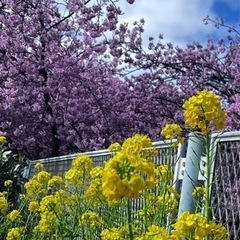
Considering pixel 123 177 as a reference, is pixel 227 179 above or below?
above

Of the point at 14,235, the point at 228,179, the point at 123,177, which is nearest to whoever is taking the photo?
the point at 123,177

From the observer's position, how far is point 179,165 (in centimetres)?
450

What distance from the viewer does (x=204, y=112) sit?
2596 mm

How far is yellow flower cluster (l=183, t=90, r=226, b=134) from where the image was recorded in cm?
258

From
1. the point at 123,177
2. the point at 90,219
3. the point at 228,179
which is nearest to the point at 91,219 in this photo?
the point at 90,219

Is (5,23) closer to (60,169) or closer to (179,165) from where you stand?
(60,169)

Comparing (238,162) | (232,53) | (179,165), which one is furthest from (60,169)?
(232,53)

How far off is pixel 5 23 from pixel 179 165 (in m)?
7.38

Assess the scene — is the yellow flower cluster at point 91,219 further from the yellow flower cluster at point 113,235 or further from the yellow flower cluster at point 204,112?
the yellow flower cluster at point 204,112

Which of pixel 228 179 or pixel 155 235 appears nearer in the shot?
pixel 155 235

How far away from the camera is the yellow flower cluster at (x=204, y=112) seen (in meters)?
2.58

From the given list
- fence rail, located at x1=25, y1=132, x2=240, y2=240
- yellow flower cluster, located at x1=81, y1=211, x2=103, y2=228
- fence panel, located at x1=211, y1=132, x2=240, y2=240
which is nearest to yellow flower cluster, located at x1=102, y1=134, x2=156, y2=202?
yellow flower cluster, located at x1=81, y1=211, x2=103, y2=228

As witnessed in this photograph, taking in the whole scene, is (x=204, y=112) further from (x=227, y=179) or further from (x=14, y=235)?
(x=14, y=235)

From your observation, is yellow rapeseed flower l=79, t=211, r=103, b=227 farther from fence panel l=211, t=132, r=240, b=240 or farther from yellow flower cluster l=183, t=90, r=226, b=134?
yellow flower cluster l=183, t=90, r=226, b=134
